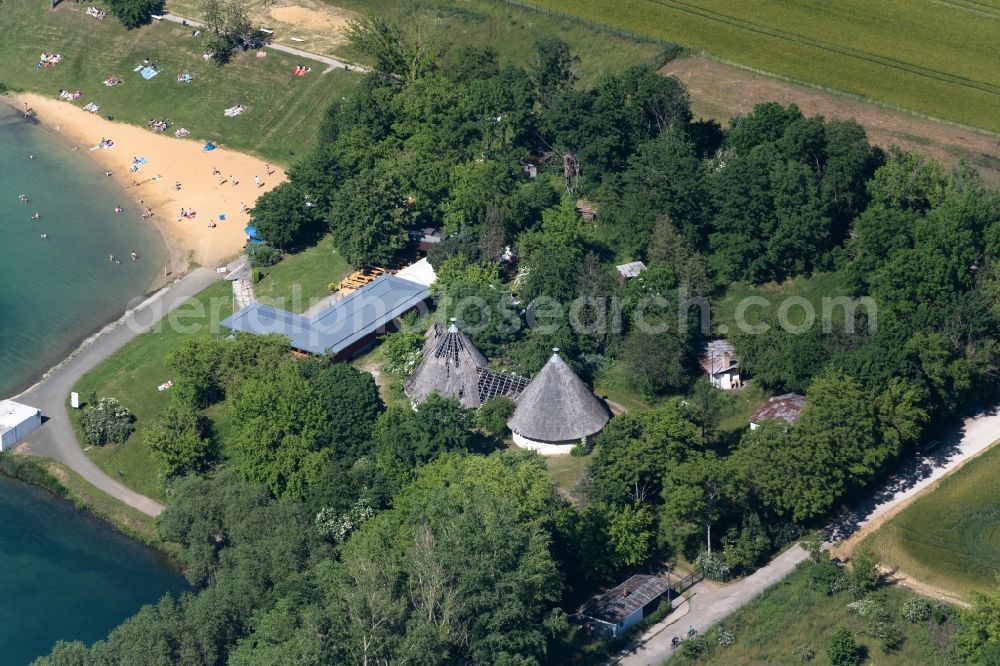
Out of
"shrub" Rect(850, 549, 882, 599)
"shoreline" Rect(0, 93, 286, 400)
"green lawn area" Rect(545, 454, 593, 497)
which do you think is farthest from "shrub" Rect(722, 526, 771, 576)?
"shoreline" Rect(0, 93, 286, 400)

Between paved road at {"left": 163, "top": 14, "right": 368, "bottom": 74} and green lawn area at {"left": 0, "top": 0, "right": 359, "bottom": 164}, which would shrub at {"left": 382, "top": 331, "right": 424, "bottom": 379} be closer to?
green lawn area at {"left": 0, "top": 0, "right": 359, "bottom": 164}

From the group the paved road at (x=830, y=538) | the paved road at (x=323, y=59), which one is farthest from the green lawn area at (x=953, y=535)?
the paved road at (x=323, y=59)

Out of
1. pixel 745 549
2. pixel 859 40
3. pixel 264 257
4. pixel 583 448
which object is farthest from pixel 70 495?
pixel 859 40

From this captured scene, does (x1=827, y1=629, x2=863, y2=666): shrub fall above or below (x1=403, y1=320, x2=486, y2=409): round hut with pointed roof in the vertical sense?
above

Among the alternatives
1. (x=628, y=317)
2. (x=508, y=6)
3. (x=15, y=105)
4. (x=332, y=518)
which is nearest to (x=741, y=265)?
(x=628, y=317)

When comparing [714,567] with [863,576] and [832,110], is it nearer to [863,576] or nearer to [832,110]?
[863,576]
